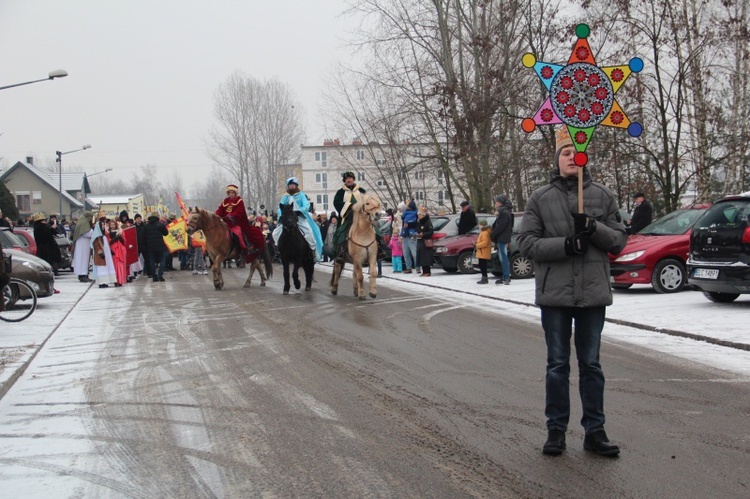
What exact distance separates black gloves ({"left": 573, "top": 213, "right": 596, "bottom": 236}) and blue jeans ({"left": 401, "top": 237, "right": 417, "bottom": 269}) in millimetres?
18398

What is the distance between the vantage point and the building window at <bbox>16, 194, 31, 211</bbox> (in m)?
88.6

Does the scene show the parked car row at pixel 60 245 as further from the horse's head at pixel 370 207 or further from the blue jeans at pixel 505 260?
the blue jeans at pixel 505 260

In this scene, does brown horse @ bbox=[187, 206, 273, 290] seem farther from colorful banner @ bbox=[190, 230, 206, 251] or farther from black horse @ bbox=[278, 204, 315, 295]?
colorful banner @ bbox=[190, 230, 206, 251]

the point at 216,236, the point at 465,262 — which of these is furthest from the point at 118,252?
the point at 465,262

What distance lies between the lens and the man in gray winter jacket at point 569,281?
539 centimetres

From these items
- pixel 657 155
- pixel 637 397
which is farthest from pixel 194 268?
pixel 637 397

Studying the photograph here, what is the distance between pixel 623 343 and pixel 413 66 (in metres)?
24.8

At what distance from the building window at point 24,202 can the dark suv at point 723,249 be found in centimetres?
8648

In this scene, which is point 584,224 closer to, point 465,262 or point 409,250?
point 465,262

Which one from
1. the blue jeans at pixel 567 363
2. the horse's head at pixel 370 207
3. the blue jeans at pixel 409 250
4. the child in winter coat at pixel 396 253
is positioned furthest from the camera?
the child in winter coat at pixel 396 253

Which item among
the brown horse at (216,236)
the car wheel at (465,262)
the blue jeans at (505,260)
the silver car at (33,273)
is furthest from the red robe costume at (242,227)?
the blue jeans at (505,260)

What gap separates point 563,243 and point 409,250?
1901 cm

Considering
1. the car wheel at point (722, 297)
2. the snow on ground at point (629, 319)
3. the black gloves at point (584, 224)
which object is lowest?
the snow on ground at point (629, 319)

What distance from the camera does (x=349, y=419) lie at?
21.1 ft
